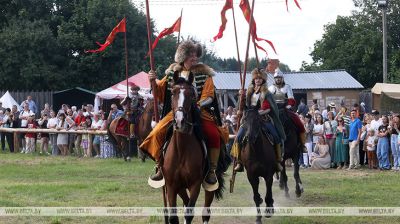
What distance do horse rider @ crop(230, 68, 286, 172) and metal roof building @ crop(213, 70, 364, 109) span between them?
25.7m

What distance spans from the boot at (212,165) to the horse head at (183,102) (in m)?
0.86

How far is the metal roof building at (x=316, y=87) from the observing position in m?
39.4

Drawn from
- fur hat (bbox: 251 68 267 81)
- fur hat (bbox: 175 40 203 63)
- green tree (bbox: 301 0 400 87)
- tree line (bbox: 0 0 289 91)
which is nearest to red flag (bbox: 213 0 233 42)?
fur hat (bbox: 251 68 267 81)

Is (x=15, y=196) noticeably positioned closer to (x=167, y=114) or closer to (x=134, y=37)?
(x=167, y=114)

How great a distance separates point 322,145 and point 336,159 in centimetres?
58

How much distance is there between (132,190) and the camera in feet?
50.2

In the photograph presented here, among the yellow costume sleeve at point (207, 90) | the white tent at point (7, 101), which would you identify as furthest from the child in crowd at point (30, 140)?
the yellow costume sleeve at point (207, 90)

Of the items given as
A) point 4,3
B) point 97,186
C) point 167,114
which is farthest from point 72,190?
point 4,3

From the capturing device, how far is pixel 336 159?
21.0m

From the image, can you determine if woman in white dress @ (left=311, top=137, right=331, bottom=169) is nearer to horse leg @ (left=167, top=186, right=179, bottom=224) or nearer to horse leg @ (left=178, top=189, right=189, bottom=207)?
horse leg @ (left=178, top=189, right=189, bottom=207)

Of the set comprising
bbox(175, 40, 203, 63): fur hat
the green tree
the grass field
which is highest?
the green tree

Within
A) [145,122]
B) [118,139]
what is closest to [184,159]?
[145,122]

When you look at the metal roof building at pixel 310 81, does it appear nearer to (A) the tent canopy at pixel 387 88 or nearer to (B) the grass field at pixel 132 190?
(A) the tent canopy at pixel 387 88

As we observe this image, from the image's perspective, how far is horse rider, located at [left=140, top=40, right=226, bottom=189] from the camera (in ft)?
31.7
